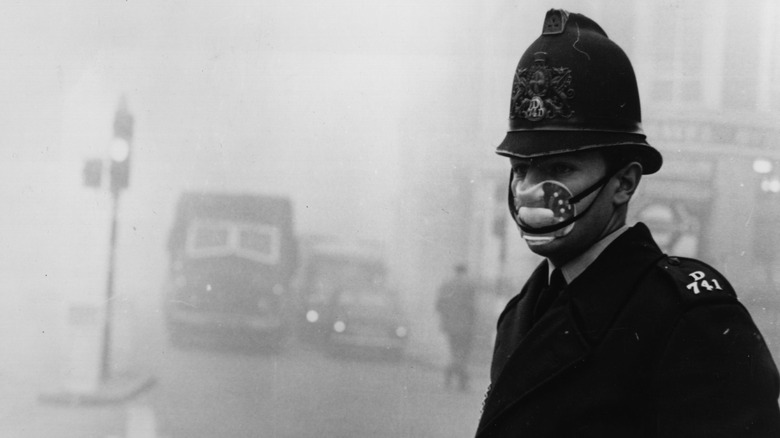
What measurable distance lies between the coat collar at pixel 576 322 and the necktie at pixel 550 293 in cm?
8

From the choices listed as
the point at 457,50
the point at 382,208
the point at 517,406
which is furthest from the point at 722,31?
the point at 517,406

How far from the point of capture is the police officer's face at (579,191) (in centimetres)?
160

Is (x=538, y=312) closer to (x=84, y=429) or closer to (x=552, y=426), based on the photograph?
(x=552, y=426)

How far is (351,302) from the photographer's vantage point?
3154 millimetres

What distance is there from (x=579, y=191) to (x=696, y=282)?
0.86ft

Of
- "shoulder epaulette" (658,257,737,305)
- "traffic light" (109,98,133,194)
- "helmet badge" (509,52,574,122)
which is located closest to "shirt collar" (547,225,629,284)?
"shoulder epaulette" (658,257,737,305)

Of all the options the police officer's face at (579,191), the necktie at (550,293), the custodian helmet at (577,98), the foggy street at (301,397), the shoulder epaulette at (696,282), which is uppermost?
the custodian helmet at (577,98)

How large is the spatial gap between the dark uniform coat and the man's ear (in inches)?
2.4

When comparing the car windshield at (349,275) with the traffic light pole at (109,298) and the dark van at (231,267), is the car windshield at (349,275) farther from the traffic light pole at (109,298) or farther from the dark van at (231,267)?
the traffic light pole at (109,298)

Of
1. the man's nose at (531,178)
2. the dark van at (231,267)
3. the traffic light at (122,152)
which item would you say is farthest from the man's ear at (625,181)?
the traffic light at (122,152)

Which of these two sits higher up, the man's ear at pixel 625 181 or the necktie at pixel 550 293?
the man's ear at pixel 625 181

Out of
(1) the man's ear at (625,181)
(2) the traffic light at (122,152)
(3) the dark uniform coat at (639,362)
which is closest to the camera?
(3) the dark uniform coat at (639,362)

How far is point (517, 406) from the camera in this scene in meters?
1.57

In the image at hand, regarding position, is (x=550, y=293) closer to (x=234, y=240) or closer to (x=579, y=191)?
(x=579, y=191)
